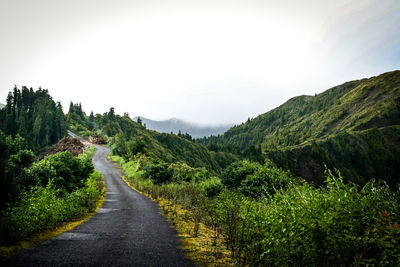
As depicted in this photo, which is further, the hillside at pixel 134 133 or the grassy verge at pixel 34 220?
the hillside at pixel 134 133

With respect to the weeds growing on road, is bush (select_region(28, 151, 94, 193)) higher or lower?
higher

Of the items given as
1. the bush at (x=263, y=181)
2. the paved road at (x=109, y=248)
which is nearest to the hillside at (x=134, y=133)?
the bush at (x=263, y=181)

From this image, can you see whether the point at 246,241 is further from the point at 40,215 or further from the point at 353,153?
the point at 353,153

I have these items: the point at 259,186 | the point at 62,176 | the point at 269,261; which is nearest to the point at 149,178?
the point at 62,176

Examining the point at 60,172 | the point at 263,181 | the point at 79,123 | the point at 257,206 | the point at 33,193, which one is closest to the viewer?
the point at 257,206

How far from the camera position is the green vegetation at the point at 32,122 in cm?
6825

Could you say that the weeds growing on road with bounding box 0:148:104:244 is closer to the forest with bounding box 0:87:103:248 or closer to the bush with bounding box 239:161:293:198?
the forest with bounding box 0:87:103:248

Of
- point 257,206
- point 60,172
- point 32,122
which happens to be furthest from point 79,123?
point 257,206

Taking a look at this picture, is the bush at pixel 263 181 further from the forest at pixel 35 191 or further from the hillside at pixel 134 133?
the hillside at pixel 134 133

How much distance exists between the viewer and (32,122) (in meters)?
82.7

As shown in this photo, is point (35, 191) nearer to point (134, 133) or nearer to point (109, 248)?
point (109, 248)

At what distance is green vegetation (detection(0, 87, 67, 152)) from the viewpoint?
68.2m

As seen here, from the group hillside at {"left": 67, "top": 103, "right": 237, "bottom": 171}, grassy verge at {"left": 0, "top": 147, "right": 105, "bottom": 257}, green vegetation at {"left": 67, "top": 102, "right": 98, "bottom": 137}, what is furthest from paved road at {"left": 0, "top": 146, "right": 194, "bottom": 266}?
green vegetation at {"left": 67, "top": 102, "right": 98, "bottom": 137}

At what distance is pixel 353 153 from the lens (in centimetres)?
19700
